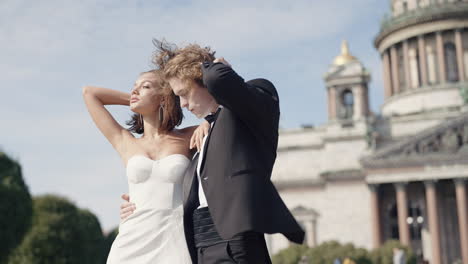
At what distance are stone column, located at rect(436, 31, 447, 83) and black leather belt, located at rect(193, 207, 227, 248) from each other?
175 ft

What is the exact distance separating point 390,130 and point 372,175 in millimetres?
4825

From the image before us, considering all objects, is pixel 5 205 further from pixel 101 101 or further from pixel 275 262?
pixel 101 101

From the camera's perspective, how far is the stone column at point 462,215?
43.5 metres

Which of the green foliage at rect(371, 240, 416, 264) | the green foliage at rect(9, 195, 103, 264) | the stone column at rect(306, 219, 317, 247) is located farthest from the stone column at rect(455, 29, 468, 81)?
the green foliage at rect(9, 195, 103, 264)

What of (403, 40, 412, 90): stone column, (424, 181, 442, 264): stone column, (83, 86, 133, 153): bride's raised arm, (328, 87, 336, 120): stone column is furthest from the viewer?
(403, 40, 412, 90): stone column

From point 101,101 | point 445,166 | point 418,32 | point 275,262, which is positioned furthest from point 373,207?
point 101,101

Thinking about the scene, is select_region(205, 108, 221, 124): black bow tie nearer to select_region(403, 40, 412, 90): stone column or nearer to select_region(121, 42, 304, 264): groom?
select_region(121, 42, 304, 264): groom

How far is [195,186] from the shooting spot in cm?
391

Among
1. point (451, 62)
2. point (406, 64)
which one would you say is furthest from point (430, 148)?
point (451, 62)

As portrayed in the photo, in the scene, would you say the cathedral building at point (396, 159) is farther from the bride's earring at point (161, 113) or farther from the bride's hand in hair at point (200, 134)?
the bride's hand in hair at point (200, 134)

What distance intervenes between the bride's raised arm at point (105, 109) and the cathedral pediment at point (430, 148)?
139ft

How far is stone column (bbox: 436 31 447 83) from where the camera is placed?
54406 millimetres

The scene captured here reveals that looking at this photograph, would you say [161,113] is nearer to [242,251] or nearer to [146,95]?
[146,95]

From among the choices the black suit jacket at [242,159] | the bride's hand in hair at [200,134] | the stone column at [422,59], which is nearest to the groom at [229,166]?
the black suit jacket at [242,159]
